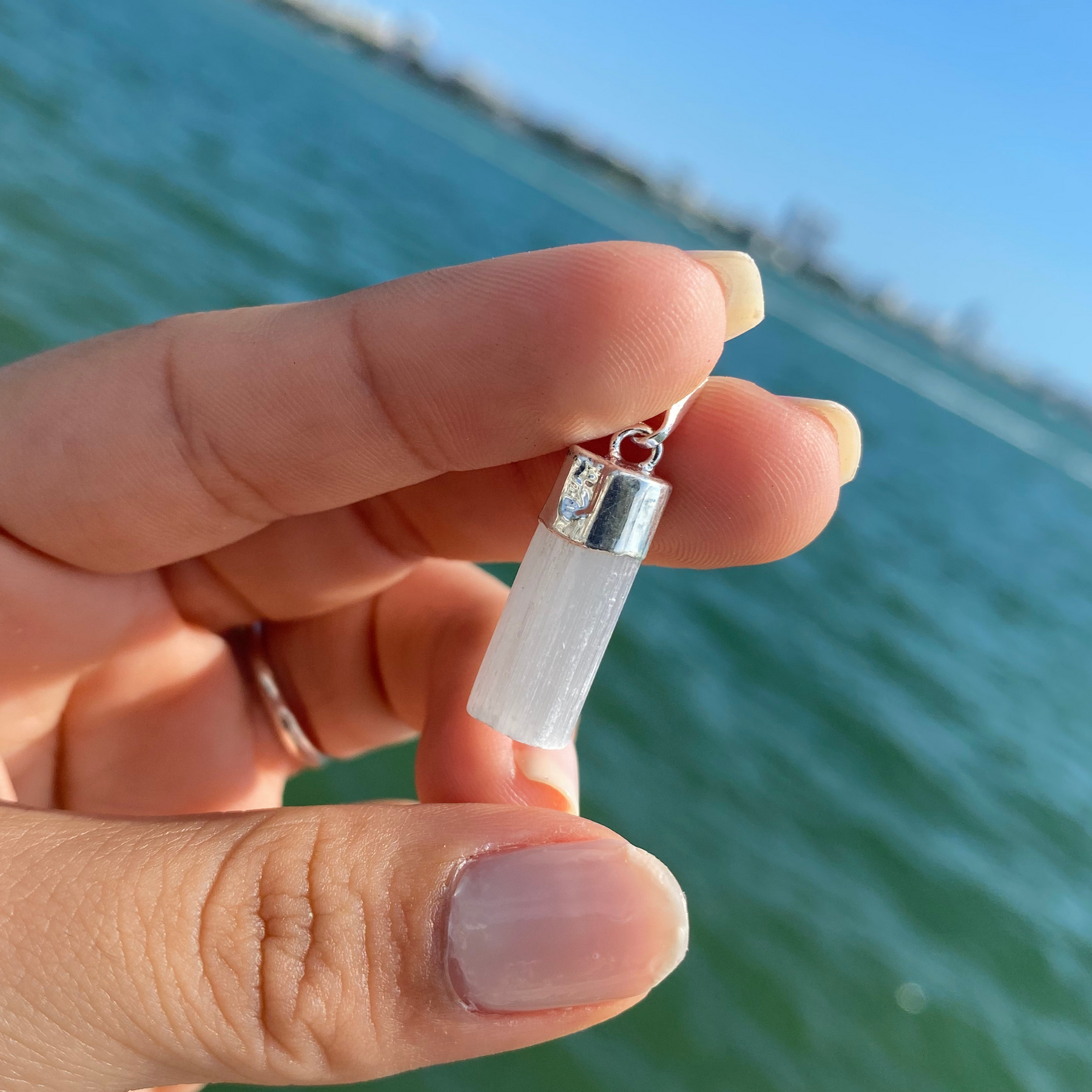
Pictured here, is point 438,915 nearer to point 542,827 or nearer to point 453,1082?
point 542,827

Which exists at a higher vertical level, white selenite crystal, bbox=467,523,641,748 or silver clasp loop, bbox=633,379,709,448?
silver clasp loop, bbox=633,379,709,448

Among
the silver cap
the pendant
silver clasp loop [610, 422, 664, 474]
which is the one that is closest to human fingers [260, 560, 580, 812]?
the pendant

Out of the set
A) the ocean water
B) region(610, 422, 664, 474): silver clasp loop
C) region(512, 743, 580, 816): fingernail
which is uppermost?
region(610, 422, 664, 474): silver clasp loop

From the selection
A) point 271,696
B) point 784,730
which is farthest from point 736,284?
point 784,730

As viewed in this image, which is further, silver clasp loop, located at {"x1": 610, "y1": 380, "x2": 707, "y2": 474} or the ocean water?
the ocean water

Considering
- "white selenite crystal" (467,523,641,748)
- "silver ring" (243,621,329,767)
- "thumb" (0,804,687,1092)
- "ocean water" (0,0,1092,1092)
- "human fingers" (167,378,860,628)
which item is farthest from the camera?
"ocean water" (0,0,1092,1092)

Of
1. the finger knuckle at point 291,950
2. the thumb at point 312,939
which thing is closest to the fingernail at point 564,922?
the thumb at point 312,939

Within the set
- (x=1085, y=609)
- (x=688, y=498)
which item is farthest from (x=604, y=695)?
(x=1085, y=609)

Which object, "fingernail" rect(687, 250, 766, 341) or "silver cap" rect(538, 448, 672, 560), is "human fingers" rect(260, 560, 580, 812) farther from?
"fingernail" rect(687, 250, 766, 341)
